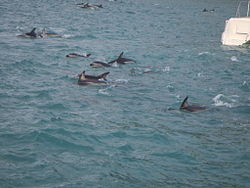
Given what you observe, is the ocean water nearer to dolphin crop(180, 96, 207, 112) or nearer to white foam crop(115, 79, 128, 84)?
white foam crop(115, 79, 128, 84)

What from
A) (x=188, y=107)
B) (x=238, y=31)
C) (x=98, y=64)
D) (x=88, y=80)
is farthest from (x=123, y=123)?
(x=238, y=31)

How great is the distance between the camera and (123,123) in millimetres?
11414

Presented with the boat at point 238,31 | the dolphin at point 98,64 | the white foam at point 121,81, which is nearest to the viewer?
the white foam at point 121,81

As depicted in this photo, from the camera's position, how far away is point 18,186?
7.82 metres

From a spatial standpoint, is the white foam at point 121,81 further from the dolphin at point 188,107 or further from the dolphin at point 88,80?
the dolphin at point 188,107

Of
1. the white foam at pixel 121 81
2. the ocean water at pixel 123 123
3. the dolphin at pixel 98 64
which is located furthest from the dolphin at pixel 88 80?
the dolphin at pixel 98 64

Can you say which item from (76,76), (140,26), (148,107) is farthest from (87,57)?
(140,26)

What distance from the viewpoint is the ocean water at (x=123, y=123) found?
28.0 feet

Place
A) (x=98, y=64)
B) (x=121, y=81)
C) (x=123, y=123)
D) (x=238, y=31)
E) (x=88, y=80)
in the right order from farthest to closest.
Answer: (x=238, y=31) < (x=98, y=64) < (x=121, y=81) < (x=88, y=80) < (x=123, y=123)

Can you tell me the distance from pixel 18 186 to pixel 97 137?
2940 millimetres

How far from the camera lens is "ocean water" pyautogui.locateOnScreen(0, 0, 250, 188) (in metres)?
8.55

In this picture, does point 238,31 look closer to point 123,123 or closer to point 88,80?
point 88,80

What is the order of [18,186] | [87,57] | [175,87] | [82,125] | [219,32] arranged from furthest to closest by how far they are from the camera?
1. [219,32]
2. [87,57]
3. [175,87]
4. [82,125]
5. [18,186]

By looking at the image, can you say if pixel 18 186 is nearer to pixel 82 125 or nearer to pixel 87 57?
pixel 82 125
